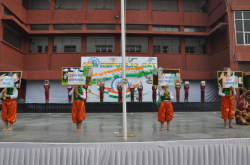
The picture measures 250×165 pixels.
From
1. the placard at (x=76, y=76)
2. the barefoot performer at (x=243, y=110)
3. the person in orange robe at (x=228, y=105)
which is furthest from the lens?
the barefoot performer at (x=243, y=110)

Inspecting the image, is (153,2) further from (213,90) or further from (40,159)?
(40,159)

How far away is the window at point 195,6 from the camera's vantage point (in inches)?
787

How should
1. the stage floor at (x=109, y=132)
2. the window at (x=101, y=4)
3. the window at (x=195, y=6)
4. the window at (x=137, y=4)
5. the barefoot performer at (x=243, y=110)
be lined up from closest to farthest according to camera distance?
the stage floor at (x=109, y=132) → the barefoot performer at (x=243, y=110) → the window at (x=101, y=4) → the window at (x=137, y=4) → the window at (x=195, y=6)

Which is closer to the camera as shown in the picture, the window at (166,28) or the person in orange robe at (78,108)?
the person in orange robe at (78,108)

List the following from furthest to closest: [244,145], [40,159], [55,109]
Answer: [55,109] → [244,145] → [40,159]

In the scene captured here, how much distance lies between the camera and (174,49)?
1953 cm

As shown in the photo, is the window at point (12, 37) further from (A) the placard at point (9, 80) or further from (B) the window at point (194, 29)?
(B) the window at point (194, 29)

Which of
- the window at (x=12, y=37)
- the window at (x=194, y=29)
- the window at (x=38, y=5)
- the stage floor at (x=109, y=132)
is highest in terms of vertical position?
the window at (x=38, y=5)

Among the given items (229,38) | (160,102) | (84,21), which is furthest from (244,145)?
(84,21)

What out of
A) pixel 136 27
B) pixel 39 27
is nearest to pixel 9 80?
pixel 39 27

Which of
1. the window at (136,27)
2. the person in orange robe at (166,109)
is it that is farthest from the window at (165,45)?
the person in orange robe at (166,109)

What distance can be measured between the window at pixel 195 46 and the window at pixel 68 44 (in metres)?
11.6

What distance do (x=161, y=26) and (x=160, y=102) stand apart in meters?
14.9

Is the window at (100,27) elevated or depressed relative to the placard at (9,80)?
elevated
